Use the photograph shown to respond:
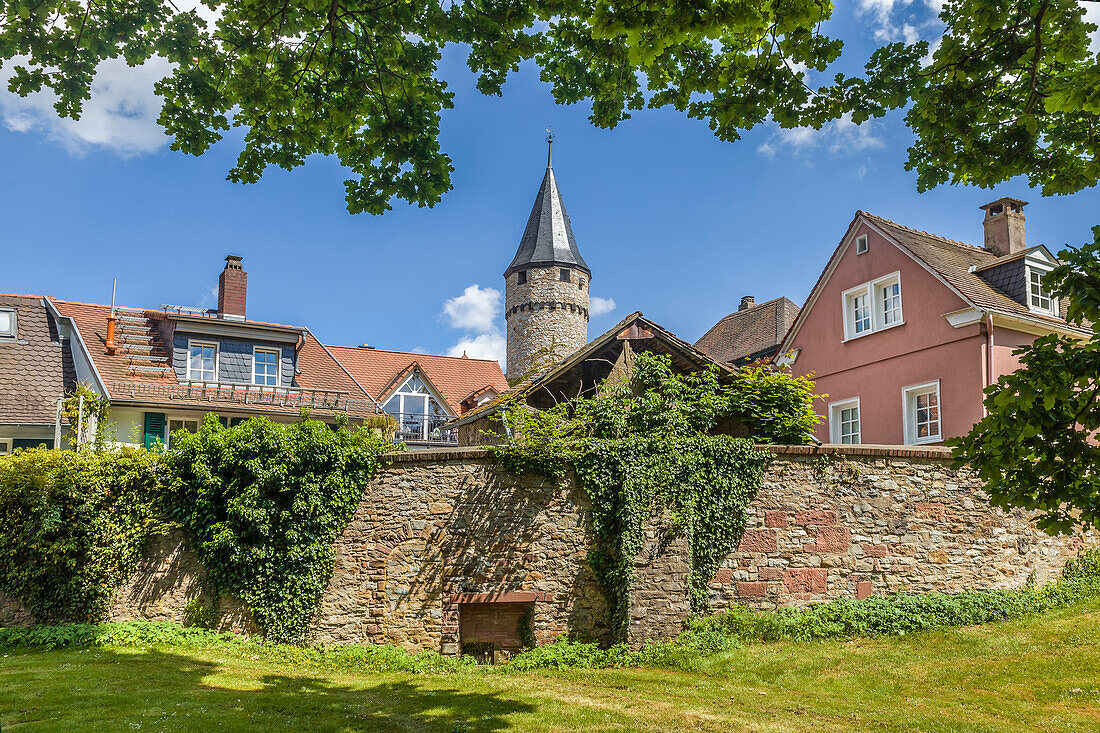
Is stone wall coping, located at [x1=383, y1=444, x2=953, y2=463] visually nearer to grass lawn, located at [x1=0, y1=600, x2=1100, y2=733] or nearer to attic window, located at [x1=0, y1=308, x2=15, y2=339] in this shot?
grass lawn, located at [x1=0, y1=600, x2=1100, y2=733]

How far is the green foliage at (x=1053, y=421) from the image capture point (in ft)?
18.3

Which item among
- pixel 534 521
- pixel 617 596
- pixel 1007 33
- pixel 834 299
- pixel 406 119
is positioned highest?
pixel 834 299

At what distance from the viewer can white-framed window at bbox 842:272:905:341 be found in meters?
20.3

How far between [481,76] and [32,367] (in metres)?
21.3

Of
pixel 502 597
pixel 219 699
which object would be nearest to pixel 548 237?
pixel 502 597

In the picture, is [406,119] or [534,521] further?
[534,521]

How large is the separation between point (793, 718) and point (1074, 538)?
8.40 meters

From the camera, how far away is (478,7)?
6.34 metres

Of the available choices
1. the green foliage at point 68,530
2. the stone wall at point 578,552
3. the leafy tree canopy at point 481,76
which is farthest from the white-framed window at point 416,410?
the leafy tree canopy at point 481,76

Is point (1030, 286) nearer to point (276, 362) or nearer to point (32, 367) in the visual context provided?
point (276, 362)

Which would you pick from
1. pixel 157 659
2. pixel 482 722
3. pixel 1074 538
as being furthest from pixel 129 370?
pixel 1074 538

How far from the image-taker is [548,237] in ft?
134

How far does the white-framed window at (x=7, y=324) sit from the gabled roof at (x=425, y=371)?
10.9 m

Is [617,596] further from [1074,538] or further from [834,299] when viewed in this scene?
Result: [834,299]
